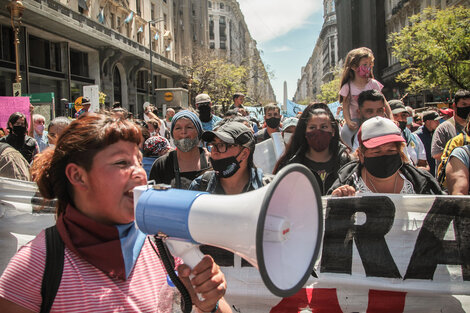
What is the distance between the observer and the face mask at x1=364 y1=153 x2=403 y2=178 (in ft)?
8.18

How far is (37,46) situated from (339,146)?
2122 centimetres

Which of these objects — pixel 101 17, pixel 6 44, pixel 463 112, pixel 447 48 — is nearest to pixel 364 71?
pixel 463 112

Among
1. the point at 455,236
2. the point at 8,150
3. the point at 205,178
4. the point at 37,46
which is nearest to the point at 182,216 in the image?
the point at 205,178

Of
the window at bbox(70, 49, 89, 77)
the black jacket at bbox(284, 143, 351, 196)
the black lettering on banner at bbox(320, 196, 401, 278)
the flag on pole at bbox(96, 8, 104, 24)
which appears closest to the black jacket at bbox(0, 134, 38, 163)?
the black jacket at bbox(284, 143, 351, 196)

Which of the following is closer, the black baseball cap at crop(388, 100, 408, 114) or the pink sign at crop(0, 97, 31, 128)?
the black baseball cap at crop(388, 100, 408, 114)

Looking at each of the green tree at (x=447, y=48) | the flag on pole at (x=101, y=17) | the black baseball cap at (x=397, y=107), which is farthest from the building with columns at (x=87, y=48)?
the green tree at (x=447, y=48)

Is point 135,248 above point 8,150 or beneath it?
beneath

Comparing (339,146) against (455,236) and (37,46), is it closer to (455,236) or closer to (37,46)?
(455,236)

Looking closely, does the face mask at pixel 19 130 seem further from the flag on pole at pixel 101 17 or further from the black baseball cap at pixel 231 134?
the flag on pole at pixel 101 17

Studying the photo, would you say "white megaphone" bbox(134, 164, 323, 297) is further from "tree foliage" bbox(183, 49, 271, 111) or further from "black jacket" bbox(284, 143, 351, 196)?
"tree foliage" bbox(183, 49, 271, 111)

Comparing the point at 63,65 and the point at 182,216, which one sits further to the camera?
the point at 63,65

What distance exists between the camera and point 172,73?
1533 inches

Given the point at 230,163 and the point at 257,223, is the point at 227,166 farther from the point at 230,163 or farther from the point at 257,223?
the point at 257,223

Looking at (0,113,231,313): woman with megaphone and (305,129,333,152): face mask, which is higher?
(305,129,333,152): face mask
